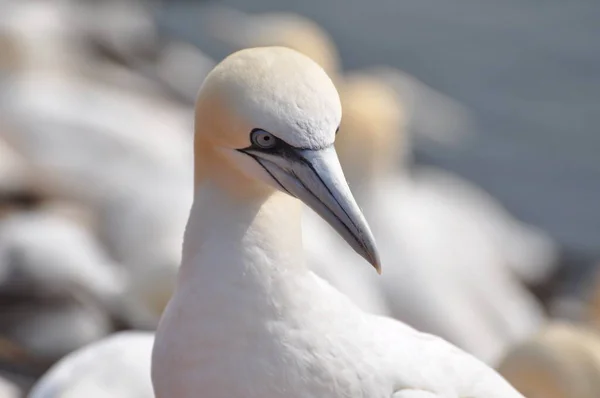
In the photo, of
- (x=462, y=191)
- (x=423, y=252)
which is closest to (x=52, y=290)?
(x=423, y=252)

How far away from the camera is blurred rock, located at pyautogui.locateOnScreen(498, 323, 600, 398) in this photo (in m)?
5.43

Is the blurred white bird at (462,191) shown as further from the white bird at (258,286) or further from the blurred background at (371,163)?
the white bird at (258,286)

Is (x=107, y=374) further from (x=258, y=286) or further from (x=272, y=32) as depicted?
(x=272, y=32)

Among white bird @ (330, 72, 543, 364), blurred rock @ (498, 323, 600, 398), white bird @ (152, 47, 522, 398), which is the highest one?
white bird @ (152, 47, 522, 398)

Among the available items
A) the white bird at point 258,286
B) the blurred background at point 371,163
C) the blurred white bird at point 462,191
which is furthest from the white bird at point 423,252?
the white bird at point 258,286

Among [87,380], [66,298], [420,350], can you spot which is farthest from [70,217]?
[420,350]

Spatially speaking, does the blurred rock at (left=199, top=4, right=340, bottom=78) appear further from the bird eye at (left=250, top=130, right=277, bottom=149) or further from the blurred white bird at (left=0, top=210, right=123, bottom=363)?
the bird eye at (left=250, top=130, right=277, bottom=149)

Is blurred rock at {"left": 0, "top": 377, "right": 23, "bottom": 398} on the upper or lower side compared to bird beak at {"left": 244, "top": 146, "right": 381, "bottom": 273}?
lower

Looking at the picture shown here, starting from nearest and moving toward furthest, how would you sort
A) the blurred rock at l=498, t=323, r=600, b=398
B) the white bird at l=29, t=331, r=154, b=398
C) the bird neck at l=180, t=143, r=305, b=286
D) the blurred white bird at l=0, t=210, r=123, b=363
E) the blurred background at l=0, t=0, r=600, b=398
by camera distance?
the bird neck at l=180, t=143, r=305, b=286 → the white bird at l=29, t=331, r=154, b=398 → the blurred rock at l=498, t=323, r=600, b=398 → the blurred white bird at l=0, t=210, r=123, b=363 → the blurred background at l=0, t=0, r=600, b=398

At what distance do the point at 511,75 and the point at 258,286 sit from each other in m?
9.68

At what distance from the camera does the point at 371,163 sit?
30.6 feet

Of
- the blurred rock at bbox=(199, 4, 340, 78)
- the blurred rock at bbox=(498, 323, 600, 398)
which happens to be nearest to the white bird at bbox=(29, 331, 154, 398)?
the blurred rock at bbox=(498, 323, 600, 398)

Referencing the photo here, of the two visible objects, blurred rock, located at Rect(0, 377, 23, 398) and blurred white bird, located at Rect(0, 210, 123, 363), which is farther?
blurred white bird, located at Rect(0, 210, 123, 363)

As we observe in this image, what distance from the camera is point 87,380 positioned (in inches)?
186
